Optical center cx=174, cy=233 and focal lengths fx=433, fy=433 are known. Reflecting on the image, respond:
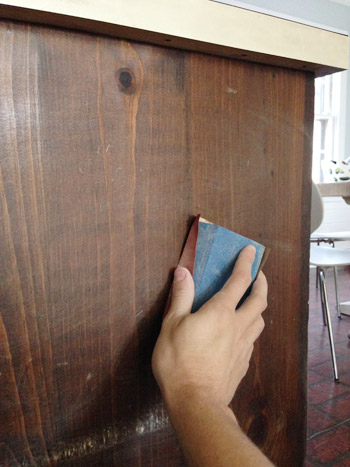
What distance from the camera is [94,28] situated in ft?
1.33

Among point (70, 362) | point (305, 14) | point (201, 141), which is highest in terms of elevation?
point (305, 14)

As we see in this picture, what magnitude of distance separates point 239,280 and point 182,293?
6 centimetres

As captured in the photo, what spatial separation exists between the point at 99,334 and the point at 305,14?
4.79m

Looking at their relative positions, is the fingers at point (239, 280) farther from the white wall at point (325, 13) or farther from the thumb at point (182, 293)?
the white wall at point (325, 13)

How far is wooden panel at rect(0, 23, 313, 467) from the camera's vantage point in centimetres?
41

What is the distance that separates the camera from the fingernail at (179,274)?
0.47 metres

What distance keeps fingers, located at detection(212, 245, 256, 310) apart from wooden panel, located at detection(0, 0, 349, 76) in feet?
0.73

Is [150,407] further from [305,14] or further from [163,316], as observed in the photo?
[305,14]

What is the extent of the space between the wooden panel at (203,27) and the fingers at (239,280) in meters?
0.22

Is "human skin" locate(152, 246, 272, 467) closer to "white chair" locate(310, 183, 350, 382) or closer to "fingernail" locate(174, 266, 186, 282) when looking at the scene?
"fingernail" locate(174, 266, 186, 282)

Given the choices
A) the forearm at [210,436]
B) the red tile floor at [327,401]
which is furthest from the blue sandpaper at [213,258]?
the red tile floor at [327,401]

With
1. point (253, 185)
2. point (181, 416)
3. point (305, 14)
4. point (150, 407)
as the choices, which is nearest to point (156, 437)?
point (150, 407)

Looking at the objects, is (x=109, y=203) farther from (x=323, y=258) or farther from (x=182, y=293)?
(x=323, y=258)

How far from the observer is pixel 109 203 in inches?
17.7
